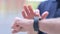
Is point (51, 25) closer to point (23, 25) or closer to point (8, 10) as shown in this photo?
point (23, 25)

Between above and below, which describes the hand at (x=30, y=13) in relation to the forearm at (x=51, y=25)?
above

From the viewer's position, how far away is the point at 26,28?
2.68 feet

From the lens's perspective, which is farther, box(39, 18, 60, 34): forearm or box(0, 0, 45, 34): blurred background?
box(0, 0, 45, 34): blurred background

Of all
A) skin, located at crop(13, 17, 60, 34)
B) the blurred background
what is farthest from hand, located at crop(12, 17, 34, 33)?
the blurred background

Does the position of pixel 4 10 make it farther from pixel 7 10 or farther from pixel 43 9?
pixel 43 9

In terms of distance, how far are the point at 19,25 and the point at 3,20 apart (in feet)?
2.09

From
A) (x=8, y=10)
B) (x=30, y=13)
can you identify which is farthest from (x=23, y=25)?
(x=8, y=10)

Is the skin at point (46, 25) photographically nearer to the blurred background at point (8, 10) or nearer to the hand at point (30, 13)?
the hand at point (30, 13)

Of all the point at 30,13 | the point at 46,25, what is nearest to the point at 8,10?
the point at 30,13

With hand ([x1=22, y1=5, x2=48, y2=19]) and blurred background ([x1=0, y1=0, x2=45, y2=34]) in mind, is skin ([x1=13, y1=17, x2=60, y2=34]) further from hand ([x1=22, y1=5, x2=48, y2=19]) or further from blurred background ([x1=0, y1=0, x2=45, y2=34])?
blurred background ([x1=0, y1=0, x2=45, y2=34])

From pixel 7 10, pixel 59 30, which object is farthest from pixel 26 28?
pixel 7 10

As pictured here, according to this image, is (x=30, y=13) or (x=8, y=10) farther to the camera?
(x=8, y=10)

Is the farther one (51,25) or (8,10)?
(8,10)

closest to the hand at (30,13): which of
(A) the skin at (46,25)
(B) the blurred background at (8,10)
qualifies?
(A) the skin at (46,25)
